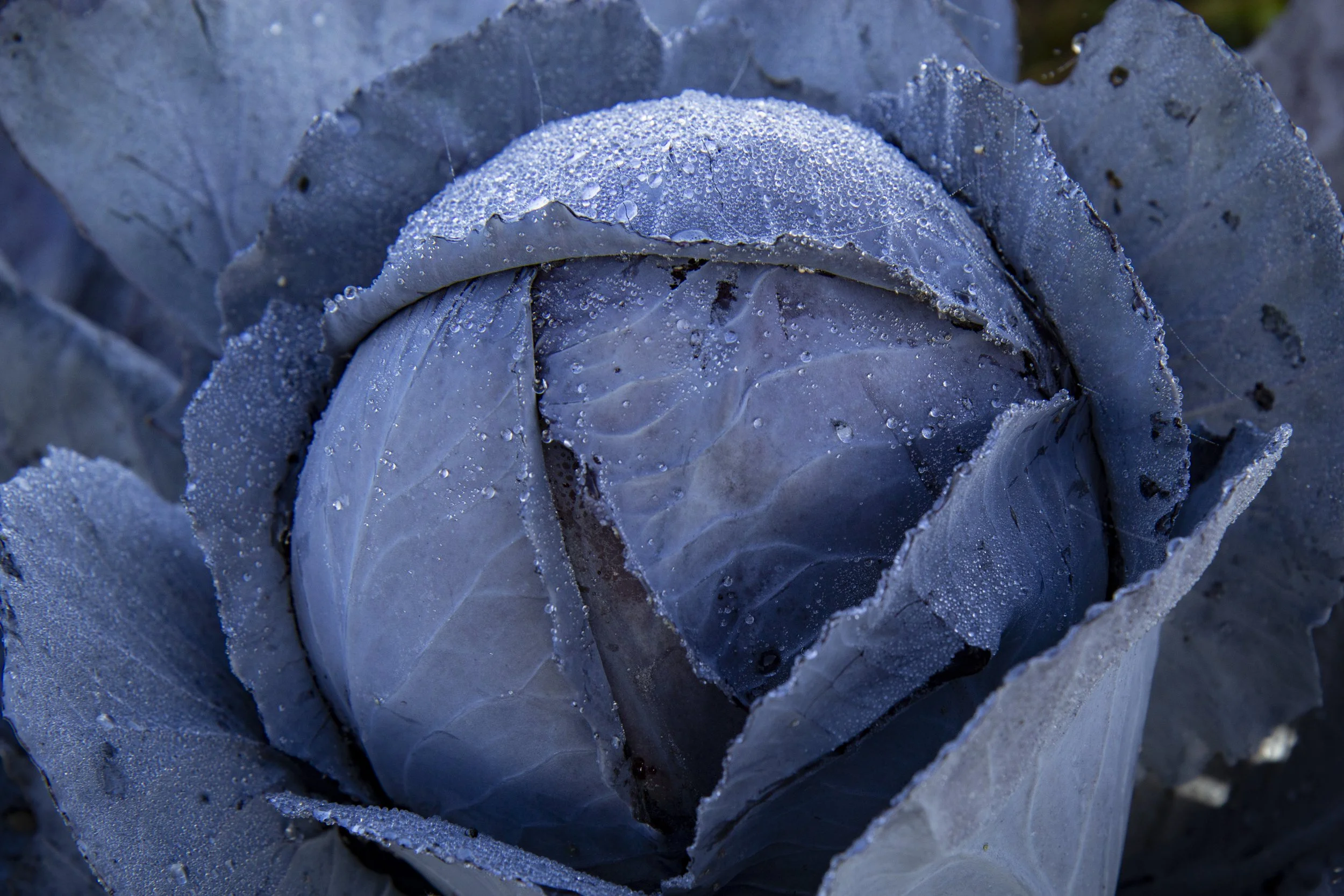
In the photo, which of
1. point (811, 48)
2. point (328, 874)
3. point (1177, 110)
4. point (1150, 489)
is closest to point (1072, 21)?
point (811, 48)

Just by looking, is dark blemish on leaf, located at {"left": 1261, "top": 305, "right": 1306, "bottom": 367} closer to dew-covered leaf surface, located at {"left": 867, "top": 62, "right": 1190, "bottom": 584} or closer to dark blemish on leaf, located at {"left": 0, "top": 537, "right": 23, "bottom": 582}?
dew-covered leaf surface, located at {"left": 867, "top": 62, "right": 1190, "bottom": 584}

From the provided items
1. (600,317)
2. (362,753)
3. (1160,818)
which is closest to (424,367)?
(600,317)

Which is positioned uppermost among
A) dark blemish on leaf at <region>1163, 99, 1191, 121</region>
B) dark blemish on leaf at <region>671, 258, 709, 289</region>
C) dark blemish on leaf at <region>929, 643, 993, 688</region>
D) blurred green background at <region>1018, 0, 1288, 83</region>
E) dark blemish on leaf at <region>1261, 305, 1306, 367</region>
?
dark blemish on leaf at <region>1163, 99, 1191, 121</region>

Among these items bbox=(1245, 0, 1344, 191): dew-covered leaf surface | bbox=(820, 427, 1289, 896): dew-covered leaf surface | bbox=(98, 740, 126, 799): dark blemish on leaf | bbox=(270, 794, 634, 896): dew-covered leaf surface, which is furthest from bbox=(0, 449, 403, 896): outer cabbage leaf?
bbox=(1245, 0, 1344, 191): dew-covered leaf surface

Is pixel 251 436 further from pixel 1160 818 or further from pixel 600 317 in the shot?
pixel 1160 818

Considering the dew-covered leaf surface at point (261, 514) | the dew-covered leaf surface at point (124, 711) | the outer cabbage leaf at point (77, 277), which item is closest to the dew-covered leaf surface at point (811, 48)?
the dew-covered leaf surface at point (261, 514)

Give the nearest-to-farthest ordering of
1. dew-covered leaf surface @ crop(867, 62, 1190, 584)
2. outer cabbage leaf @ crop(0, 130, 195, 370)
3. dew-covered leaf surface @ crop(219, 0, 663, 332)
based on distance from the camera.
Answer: dew-covered leaf surface @ crop(867, 62, 1190, 584), dew-covered leaf surface @ crop(219, 0, 663, 332), outer cabbage leaf @ crop(0, 130, 195, 370)
